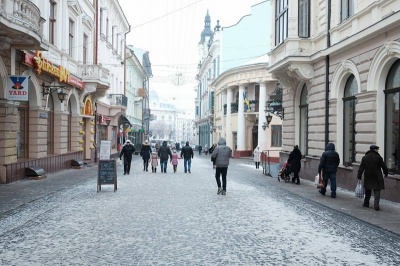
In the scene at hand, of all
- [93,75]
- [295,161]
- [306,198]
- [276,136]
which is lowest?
[306,198]

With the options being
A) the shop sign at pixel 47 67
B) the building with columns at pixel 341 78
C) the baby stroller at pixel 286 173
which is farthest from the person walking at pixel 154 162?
the baby stroller at pixel 286 173

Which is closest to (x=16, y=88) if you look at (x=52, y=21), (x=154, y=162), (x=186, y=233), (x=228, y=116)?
(x=52, y=21)

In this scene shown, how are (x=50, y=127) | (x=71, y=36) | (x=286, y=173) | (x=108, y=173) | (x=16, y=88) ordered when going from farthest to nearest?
(x=71, y=36)
(x=50, y=127)
(x=286, y=173)
(x=16, y=88)
(x=108, y=173)

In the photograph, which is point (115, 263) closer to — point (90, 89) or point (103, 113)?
point (90, 89)

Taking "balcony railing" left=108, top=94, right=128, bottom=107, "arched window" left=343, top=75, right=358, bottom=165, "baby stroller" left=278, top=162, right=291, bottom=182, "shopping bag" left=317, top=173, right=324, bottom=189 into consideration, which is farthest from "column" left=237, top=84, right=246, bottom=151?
"shopping bag" left=317, top=173, right=324, bottom=189

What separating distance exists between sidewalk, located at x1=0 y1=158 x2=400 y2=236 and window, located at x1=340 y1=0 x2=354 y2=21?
568cm

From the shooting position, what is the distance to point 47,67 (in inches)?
716

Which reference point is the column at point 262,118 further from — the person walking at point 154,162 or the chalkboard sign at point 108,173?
the chalkboard sign at point 108,173

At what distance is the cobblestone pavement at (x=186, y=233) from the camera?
621 centimetres

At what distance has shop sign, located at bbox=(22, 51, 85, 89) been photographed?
649 inches

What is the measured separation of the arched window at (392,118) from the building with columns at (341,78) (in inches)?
1.0

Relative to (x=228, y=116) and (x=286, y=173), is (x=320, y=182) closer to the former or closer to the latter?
(x=286, y=173)

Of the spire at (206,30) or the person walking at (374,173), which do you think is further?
the spire at (206,30)

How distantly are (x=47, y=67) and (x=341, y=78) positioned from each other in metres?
11.2
